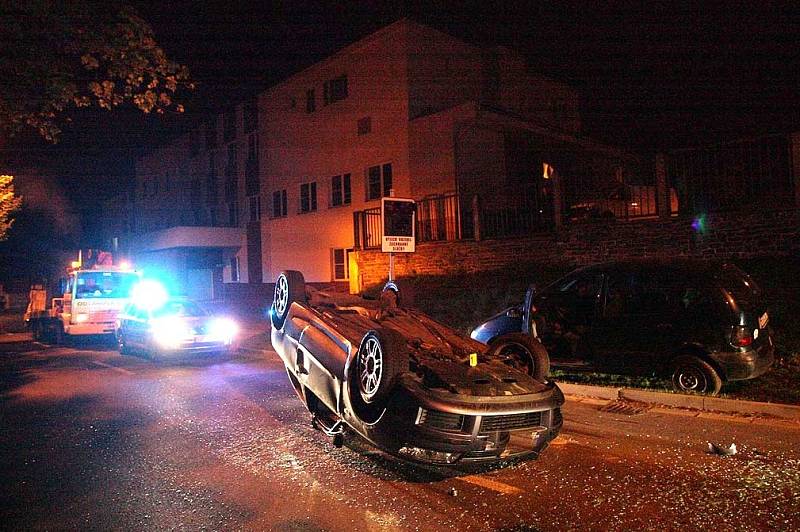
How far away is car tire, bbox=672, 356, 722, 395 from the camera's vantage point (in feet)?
23.7

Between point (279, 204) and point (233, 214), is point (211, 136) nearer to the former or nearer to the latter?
point (233, 214)

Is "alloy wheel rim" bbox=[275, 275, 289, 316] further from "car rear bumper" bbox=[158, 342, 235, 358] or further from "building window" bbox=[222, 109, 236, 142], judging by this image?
"building window" bbox=[222, 109, 236, 142]

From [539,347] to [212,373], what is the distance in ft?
22.4

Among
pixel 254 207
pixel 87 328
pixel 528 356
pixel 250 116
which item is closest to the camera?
pixel 528 356

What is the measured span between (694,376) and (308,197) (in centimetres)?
1996

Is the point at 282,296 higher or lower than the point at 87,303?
higher

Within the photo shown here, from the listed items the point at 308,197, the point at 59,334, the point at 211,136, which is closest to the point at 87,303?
the point at 59,334

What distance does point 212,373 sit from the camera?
1087 centimetres

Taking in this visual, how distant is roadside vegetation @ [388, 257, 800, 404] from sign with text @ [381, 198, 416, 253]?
0.87 m

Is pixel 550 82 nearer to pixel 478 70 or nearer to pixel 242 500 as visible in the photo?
pixel 478 70

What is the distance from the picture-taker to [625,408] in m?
7.41

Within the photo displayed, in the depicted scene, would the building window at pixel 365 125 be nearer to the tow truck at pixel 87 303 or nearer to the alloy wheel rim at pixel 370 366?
the tow truck at pixel 87 303

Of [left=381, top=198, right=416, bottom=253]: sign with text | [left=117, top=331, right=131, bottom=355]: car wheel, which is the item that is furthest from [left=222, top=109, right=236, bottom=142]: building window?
[left=381, top=198, right=416, bottom=253]: sign with text

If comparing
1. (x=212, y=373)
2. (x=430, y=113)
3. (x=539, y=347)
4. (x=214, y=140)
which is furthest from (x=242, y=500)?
(x=214, y=140)
